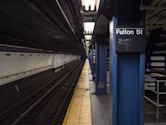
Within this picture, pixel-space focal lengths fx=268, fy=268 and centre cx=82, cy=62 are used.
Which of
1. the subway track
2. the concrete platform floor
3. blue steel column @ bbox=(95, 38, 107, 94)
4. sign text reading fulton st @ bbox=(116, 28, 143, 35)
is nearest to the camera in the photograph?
sign text reading fulton st @ bbox=(116, 28, 143, 35)

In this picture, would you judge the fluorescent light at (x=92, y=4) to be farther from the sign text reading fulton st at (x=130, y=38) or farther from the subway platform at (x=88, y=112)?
the subway platform at (x=88, y=112)

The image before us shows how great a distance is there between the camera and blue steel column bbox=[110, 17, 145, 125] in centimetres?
459

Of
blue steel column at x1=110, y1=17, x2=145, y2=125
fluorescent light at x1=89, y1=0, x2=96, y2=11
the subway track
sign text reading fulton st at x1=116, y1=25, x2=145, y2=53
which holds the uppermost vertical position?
fluorescent light at x1=89, y1=0, x2=96, y2=11

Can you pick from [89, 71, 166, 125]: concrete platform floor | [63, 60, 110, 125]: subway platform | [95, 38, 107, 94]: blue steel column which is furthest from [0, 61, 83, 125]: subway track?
[95, 38, 107, 94]: blue steel column

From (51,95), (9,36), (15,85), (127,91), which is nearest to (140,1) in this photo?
(127,91)

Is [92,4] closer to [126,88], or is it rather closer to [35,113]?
[126,88]

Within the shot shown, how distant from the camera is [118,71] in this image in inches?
184

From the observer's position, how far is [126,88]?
4.68m

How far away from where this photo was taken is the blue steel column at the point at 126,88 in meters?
4.59

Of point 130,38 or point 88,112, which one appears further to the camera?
point 88,112

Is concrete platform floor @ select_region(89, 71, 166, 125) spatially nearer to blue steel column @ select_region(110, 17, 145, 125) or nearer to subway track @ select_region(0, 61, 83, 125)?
blue steel column @ select_region(110, 17, 145, 125)

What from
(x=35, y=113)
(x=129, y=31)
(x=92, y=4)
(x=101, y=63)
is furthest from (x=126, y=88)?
(x=101, y=63)

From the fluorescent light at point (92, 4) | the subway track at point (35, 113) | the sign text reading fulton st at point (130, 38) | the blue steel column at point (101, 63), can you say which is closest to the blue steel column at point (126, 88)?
the sign text reading fulton st at point (130, 38)

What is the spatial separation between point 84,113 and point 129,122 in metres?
3.16
